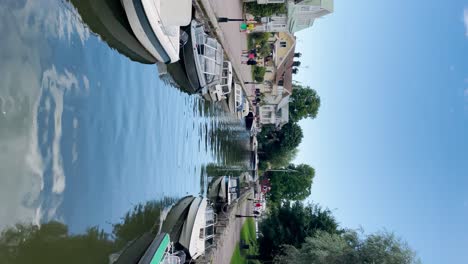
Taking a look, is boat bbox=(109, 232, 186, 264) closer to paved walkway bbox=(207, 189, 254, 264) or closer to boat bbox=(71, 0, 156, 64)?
paved walkway bbox=(207, 189, 254, 264)

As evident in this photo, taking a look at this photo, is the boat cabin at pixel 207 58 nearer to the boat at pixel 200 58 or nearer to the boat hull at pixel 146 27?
the boat at pixel 200 58

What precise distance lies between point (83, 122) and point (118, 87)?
2506 millimetres

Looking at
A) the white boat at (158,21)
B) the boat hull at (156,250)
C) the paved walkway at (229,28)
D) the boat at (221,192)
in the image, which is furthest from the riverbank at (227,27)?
the boat hull at (156,250)

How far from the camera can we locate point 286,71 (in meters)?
51.8

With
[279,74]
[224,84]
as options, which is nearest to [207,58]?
[224,84]

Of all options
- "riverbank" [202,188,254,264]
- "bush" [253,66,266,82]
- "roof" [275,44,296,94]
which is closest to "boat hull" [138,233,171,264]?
"riverbank" [202,188,254,264]

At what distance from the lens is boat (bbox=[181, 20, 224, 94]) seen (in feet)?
58.2

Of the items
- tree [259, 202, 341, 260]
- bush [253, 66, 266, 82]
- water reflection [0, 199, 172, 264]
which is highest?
bush [253, 66, 266, 82]

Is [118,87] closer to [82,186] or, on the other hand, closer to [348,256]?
[82,186]

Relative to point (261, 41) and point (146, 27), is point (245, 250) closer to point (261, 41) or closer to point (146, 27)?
point (261, 41)

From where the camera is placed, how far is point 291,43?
52.0 meters

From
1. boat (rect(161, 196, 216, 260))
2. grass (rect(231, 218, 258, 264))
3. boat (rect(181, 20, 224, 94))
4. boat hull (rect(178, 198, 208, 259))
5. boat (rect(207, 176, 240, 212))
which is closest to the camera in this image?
boat (rect(161, 196, 216, 260))

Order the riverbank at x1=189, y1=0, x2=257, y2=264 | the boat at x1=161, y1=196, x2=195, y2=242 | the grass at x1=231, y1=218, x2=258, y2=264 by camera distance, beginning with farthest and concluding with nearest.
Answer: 1. the grass at x1=231, y1=218, x2=258, y2=264
2. the riverbank at x1=189, y1=0, x2=257, y2=264
3. the boat at x1=161, y1=196, x2=195, y2=242

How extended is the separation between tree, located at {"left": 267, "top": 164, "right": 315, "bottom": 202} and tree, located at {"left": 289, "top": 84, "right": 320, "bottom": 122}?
9447 mm
